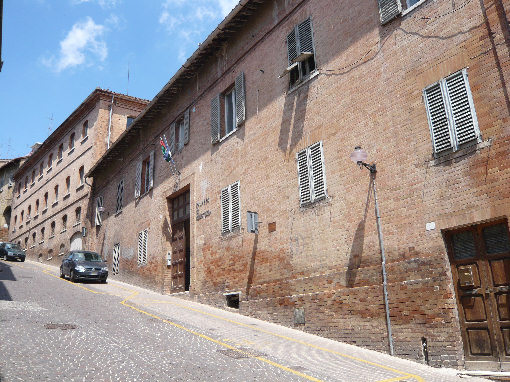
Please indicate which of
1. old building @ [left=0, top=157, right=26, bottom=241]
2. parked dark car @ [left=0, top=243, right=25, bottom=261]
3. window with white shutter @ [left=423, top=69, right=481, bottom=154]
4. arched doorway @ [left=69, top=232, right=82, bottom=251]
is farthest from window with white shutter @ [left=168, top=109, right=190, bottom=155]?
old building @ [left=0, top=157, right=26, bottom=241]

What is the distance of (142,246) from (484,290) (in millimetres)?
15186

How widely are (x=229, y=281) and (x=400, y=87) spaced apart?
7479 mm

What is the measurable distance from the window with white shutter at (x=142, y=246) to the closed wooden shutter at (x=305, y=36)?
11035 millimetres

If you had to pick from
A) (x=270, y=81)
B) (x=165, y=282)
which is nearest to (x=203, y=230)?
(x=165, y=282)

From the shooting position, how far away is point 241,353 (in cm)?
779

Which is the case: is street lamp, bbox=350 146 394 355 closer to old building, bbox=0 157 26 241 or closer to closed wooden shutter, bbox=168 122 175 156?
closed wooden shutter, bbox=168 122 175 156

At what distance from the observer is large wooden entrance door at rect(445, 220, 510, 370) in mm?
7262

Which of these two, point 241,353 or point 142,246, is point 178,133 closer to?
point 142,246

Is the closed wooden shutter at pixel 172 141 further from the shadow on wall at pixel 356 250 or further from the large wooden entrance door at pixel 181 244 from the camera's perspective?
the shadow on wall at pixel 356 250

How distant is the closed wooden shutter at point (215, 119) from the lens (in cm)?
1533

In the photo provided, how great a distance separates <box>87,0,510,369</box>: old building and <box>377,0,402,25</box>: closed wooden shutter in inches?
1.1

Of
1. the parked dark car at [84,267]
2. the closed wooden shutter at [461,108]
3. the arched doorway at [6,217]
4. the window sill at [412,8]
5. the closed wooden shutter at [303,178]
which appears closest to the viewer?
the closed wooden shutter at [461,108]

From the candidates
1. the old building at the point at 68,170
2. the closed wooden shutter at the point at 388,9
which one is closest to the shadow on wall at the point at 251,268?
the closed wooden shutter at the point at 388,9

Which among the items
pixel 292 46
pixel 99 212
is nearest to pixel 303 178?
pixel 292 46
